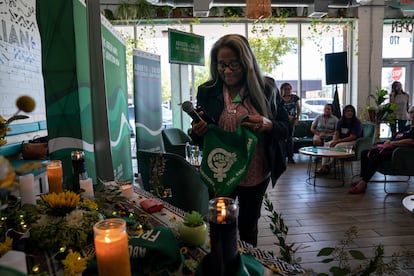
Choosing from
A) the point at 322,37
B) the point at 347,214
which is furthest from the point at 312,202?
the point at 322,37

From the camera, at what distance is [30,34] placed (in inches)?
165

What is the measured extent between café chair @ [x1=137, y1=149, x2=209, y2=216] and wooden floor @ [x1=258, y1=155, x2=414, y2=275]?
2.55 feet

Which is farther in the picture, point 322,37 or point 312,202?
point 322,37

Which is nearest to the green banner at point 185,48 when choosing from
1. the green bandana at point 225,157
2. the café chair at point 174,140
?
the café chair at point 174,140

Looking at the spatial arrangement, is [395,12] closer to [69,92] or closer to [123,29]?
[123,29]

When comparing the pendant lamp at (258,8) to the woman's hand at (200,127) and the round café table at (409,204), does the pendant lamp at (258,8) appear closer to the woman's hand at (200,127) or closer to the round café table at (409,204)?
the round café table at (409,204)

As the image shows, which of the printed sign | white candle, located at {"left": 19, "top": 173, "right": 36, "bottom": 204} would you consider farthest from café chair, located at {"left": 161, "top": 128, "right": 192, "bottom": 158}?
the printed sign

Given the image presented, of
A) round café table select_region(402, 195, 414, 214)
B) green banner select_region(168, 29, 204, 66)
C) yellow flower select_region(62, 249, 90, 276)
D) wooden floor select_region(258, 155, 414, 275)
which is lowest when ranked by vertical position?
wooden floor select_region(258, 155, 414, 275)

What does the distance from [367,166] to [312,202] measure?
1.04 m

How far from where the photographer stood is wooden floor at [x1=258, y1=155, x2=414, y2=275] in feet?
9.07

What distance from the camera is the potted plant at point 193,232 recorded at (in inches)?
40.5

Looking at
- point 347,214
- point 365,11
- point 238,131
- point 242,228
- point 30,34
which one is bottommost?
point 347,214

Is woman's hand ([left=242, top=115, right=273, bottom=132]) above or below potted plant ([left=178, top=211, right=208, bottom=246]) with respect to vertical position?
above

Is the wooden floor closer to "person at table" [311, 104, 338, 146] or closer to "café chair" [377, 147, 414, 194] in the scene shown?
"café chair" [377, 147, 414, 194]
